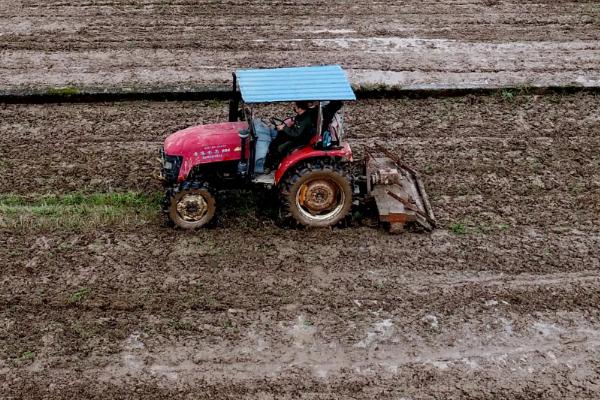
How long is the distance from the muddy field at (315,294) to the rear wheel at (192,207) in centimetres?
13

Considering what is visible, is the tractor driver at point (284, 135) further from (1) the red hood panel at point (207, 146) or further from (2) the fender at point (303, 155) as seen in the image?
(1) the red hood panel at point (207, 146)

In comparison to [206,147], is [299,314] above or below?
below

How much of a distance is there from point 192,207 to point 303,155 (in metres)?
1.18

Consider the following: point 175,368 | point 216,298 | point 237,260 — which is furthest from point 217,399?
point 237,260


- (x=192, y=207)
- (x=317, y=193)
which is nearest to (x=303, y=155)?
(x=317, y=193)

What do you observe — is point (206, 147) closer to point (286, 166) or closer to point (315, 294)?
point (286, 166)

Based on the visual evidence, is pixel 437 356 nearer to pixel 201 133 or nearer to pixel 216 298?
pixel 216 298

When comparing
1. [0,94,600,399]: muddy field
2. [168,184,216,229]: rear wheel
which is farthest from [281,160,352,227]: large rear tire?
[168,184,216,229]: rear wheel

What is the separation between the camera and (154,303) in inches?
256

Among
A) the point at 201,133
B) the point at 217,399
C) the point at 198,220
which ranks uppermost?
the point at 201,133

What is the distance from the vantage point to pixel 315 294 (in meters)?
6.66

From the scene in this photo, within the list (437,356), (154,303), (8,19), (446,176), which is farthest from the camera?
(8,19)

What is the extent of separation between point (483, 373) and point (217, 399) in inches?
81.2

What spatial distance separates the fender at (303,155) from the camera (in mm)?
7059
